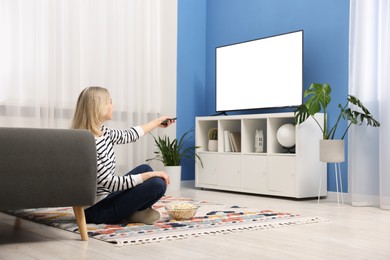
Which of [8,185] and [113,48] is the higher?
[113,48]

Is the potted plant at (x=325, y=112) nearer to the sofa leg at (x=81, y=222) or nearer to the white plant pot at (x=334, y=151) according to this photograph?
the white plant pot at (x=334, y=151)

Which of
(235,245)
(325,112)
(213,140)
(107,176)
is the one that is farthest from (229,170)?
(235,245)

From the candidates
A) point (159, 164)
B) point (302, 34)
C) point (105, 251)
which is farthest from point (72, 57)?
point (105, 251)

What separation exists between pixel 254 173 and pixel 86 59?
6.05ft

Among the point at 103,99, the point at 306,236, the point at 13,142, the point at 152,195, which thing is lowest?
the point at 306,236

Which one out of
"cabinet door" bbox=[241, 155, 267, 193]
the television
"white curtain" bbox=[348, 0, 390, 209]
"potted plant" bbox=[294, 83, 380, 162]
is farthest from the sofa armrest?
the television

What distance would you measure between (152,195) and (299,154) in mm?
1974

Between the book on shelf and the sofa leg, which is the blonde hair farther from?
the book on shelf

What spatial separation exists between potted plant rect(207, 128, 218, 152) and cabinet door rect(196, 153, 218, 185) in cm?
8

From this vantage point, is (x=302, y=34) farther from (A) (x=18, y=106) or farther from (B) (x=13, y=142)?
(B) (x=13, y=142)

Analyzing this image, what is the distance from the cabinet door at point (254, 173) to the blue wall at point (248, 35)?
551mm

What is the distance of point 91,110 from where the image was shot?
278 cm

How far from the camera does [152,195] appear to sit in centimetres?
278

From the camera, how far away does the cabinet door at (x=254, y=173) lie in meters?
4.75
